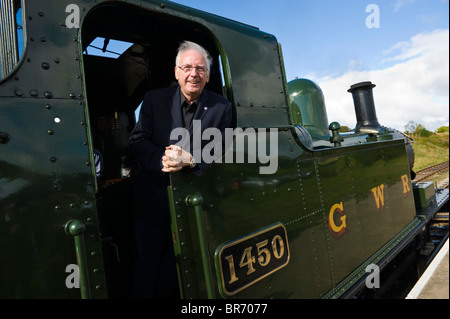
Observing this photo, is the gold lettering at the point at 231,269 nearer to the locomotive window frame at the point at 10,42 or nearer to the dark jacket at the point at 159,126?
the dark jacket at the point at 159,126

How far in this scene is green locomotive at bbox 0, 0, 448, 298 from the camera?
127 centimetres

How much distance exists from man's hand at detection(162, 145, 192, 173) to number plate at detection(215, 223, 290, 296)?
1.79 ft

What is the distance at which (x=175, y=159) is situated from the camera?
1.54 metres

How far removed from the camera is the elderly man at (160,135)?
185cm

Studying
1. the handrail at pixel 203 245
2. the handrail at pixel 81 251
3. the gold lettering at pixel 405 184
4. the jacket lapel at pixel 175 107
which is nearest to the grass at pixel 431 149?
the gold lettering at pixel 405 184

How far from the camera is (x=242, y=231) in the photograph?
1.88m

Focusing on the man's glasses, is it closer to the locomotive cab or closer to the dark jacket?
the dark jacket

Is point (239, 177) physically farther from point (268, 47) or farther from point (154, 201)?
point (268, 47)

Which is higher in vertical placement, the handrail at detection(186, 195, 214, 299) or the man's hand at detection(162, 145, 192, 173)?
the man's hand at detection(162, 145, 192, 173)

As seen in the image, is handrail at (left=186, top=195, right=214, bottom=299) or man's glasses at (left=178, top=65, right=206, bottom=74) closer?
handrail at (left=186, top=195, right=214, bottom=299)

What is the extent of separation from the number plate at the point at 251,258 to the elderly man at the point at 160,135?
52 cm
